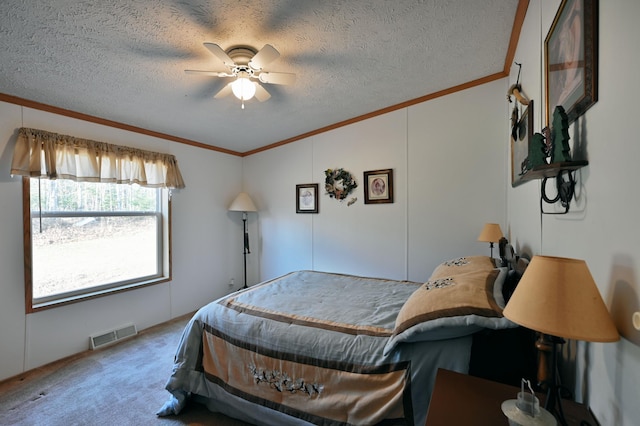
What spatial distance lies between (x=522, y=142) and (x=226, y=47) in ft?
7.26

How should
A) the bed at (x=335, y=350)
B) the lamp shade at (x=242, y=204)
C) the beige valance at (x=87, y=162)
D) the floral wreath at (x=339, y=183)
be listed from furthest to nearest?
1. the lamp shade at (x=242, y=204)
2. the floral wreath at (x=339, y=183)
3. the beige valance at (x=87, y=162)
4. the bed at (x=335, y=350)

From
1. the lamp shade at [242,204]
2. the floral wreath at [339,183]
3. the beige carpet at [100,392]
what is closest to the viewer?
the beige carpet at [100,392]

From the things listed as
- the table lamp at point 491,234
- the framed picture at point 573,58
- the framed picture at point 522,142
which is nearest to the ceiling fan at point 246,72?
the framed picture at point 573,58

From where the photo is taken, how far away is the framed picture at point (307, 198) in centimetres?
393

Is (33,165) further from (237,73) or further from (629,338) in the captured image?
(629,338)

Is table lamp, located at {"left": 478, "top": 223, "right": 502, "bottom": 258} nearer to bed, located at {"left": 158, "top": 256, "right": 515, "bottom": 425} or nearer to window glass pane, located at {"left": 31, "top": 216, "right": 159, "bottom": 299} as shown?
bed, located at {"left": 158, "top": 256, "right": 515, "bottom": 425}

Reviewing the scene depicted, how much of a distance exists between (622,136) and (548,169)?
1.05 feet

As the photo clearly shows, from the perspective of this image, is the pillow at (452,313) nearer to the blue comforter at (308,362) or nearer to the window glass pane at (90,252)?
the blue comforter at (308,362)

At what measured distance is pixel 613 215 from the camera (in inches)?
30.0

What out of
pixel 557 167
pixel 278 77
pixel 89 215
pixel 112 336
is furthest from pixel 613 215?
pixel 112 336

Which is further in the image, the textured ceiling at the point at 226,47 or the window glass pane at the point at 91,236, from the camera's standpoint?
the window glass pane at the point at 91,236

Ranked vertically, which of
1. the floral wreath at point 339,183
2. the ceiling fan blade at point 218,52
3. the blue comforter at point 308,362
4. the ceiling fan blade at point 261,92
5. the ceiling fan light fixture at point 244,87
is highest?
the ceiling fan blade at point 218,52

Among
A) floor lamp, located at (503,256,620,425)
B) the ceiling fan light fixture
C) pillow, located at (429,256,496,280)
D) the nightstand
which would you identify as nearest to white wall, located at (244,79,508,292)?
pillow, located at (429,256,496,280)

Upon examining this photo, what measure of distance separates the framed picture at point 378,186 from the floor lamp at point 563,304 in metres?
2.66
